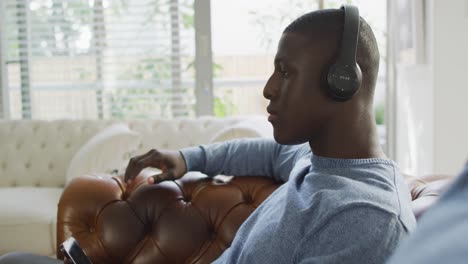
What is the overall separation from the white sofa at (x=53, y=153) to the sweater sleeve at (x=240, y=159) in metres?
1.04

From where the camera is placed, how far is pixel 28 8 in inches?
181

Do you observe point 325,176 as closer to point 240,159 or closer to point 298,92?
point 298,92

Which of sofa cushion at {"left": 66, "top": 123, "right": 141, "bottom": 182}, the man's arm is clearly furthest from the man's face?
sofa cushion at {"left": 66, "top": 123, "right": 141, "bottom": 182}

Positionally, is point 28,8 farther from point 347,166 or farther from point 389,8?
point 347,166

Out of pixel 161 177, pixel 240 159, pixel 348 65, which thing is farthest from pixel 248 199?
pixel 348 65

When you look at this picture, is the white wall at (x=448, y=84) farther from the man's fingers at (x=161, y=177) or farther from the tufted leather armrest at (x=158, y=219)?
the man's fingers at (x=161, y=177)

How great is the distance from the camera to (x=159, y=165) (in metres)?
1.50

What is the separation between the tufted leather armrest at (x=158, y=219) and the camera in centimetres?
143

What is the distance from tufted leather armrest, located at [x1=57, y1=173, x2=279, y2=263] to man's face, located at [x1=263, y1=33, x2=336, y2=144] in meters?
0.39

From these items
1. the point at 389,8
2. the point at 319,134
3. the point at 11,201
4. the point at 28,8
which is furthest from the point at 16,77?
the point at 319,134

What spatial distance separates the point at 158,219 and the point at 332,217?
0.64 m

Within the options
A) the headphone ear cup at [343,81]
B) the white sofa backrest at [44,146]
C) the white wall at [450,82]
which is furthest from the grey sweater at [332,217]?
the white wall at [450,82]

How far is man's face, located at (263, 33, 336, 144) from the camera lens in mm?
1046

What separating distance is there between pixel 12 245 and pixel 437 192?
2325 mm
